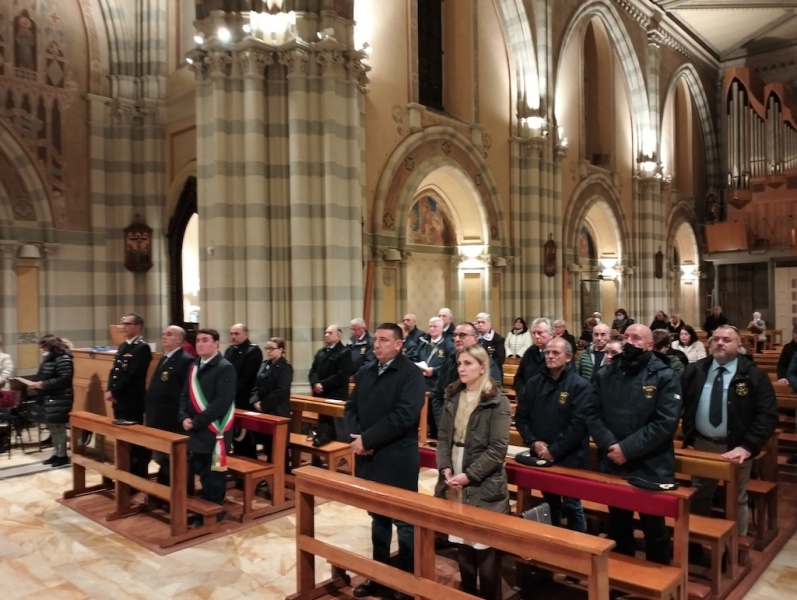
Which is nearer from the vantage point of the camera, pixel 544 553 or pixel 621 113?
pixel 544 553

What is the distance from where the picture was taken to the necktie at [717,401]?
4.77m

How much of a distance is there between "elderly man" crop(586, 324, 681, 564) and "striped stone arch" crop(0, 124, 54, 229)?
10.4 metres

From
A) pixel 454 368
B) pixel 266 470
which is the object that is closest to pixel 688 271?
pixel 454 368

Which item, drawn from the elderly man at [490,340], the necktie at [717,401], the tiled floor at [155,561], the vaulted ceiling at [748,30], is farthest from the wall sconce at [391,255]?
the vaulted ceiling at [748,30]

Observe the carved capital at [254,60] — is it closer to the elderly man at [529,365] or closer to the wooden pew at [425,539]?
the elderly man at [529,365]

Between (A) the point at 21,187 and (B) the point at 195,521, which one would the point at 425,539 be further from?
(A) the point at 21,187

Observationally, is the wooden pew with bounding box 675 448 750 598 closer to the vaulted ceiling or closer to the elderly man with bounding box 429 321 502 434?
the elderly man with bounding box 429 321 502 434

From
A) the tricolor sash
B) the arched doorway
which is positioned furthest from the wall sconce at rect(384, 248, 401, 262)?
the tricolor sash

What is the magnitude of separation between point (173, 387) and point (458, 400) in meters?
2.96

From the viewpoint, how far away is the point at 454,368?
6199 millimetres

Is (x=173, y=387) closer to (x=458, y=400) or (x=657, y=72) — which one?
(x=458, y=400)

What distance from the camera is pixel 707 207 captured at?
78.6 ft

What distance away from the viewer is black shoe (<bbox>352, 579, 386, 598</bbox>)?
4.07 meters

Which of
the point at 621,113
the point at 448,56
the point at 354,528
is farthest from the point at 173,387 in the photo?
the point at 621,113
